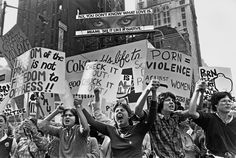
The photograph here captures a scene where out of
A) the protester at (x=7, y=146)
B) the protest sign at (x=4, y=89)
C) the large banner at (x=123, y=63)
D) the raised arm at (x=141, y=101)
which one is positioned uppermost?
the large banner at (x=123, y=63)

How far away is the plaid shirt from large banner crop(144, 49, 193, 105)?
3166mm

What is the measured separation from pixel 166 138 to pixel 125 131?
0.49 metres

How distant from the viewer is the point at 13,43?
28.4 feet

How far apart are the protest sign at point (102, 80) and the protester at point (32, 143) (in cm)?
247

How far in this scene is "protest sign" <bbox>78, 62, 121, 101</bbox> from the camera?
6205 millimetres

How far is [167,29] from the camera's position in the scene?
31.8 m

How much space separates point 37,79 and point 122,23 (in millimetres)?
12510

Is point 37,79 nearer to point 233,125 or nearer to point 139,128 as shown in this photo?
point 139,128

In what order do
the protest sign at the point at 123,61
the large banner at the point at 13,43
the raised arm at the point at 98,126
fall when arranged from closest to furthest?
the raised arm at the point at 98,126
the protest sign at the point at 123,61
the large banner at the point at 13,43

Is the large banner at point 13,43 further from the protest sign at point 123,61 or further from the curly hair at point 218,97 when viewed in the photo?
the curly hair at point 218,97

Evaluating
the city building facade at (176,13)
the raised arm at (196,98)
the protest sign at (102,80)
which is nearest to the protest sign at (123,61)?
the protest sign at (102,80)

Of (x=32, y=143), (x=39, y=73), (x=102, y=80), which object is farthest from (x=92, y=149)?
(x=102, y=80)

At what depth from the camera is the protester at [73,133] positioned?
10.3 feet

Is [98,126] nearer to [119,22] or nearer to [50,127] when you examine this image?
[50,127]
